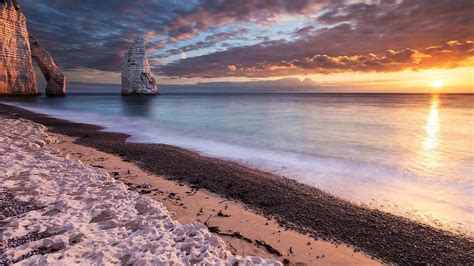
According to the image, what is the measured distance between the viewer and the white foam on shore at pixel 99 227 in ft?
8.96

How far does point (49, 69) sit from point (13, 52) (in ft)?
47.3

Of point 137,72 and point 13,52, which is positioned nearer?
point 13,52

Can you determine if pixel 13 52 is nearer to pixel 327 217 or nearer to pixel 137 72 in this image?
pixel 137 72

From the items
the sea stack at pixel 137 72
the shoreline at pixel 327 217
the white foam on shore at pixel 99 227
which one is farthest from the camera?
the sea stack at pixel 137 72

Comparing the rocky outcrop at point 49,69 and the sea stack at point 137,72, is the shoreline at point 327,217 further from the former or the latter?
the sea stack at point 137,72

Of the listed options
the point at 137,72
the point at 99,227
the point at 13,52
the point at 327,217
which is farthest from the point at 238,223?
the point at 137,72

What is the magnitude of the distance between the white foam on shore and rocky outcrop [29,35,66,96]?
66092 millimetres

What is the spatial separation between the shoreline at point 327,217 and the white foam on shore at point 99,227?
151 centimetres

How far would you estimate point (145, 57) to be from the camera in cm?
8081

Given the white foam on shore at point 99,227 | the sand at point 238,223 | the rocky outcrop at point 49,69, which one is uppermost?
the rocky outcrop at point 49,69

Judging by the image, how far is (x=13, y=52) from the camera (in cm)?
4603

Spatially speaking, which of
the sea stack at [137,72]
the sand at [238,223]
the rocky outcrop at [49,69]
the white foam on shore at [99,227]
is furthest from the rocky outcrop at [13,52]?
the sand at [238,223]

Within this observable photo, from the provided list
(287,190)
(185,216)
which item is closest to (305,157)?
(287,190)

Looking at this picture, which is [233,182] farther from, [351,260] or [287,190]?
[351,260]
